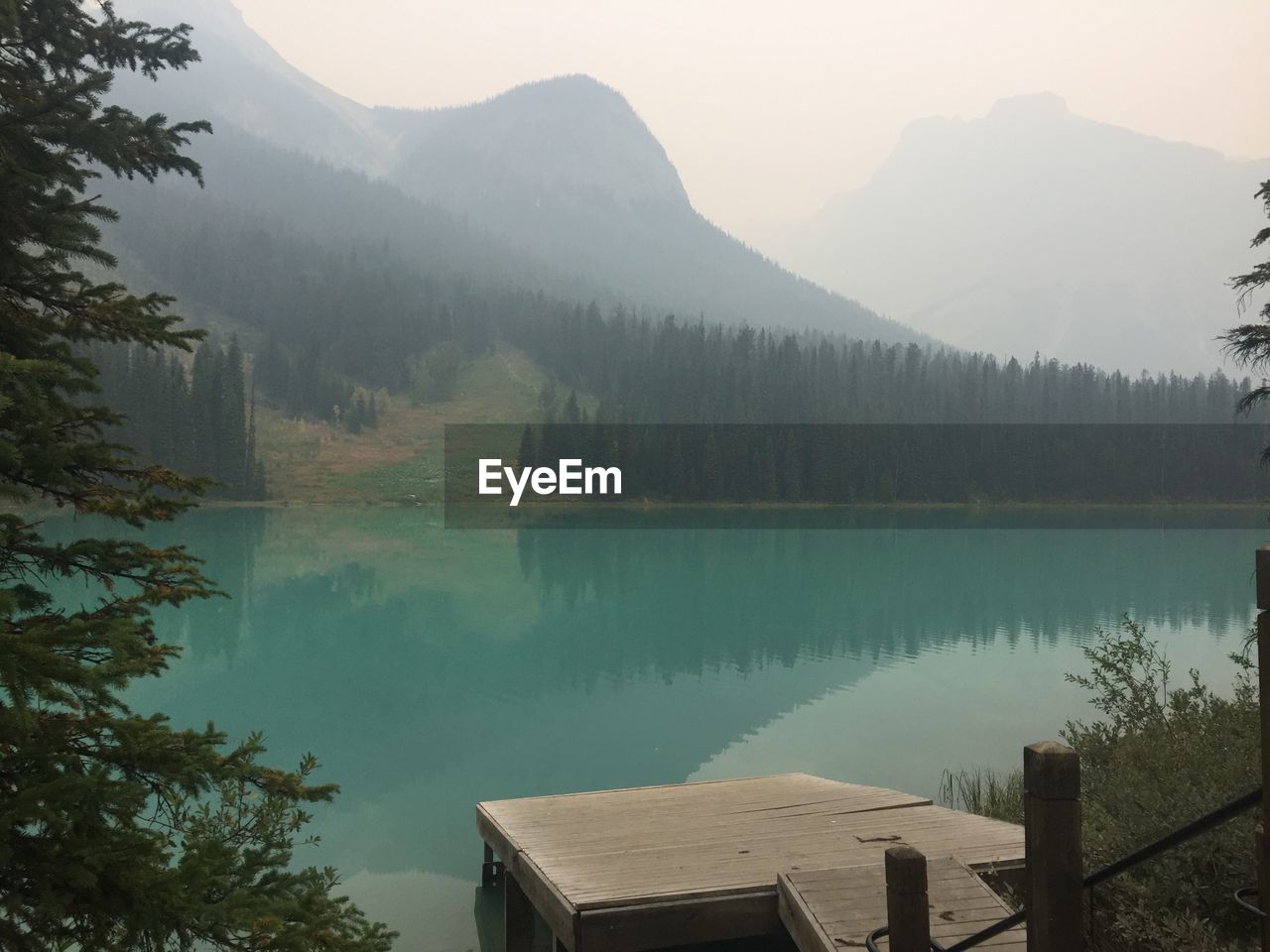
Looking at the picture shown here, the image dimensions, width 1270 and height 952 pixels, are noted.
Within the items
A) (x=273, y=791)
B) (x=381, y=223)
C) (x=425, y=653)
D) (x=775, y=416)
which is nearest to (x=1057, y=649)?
(x=425, y=653)

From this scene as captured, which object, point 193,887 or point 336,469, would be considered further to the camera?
point 336,469

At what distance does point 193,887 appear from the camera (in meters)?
2.84

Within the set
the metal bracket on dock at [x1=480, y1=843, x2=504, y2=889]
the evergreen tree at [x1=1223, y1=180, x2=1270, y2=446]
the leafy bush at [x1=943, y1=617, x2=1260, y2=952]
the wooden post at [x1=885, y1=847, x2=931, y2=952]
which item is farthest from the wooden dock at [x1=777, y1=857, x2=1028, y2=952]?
the evergreen tree at [x1=1223, y1=180, x2=1270, y2=446]

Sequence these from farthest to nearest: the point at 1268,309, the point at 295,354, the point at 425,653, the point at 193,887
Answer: the point at 295,354
the point at 425,653
the point at 1268,309
the point at 193,887

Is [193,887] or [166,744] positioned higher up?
[166,744]

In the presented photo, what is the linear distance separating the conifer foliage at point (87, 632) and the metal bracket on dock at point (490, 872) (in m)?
2.99

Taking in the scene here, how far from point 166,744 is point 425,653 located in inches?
727

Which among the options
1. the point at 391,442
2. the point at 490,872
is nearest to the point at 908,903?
the point at 490,872

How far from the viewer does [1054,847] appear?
2.29m

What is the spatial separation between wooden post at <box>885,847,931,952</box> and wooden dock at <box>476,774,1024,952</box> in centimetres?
225

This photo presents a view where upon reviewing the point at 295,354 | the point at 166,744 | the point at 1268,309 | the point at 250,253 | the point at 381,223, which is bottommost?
the point at 166,744

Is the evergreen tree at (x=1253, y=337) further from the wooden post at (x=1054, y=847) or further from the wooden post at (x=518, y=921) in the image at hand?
the wooden post at (x=1054, y=847)

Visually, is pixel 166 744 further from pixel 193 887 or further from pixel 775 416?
pixel 775 416

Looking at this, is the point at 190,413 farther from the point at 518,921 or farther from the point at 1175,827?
the point at 1175,827
